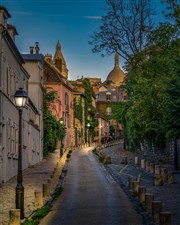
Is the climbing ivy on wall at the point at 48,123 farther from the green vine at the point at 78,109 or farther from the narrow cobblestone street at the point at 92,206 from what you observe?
the green vine at the point at 78,109

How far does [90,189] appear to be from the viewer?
2462cm

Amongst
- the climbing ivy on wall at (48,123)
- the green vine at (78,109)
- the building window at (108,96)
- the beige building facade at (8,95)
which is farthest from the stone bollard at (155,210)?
the building window at (108,96)

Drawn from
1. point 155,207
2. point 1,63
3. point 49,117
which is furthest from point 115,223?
point 49,117

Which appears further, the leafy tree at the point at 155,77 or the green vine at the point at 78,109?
the green vine at the point at 78,109

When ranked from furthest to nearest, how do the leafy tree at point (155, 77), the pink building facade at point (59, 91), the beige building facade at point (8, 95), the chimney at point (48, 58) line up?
the chimney at point (48, 58), the pink building facade at point (59, 91), the leafy tree at point (155, 77), the beige building facade at point (8, 95)

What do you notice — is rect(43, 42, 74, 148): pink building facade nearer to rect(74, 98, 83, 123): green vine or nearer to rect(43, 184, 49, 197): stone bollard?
rect(74, 98, 83, 123): green vine

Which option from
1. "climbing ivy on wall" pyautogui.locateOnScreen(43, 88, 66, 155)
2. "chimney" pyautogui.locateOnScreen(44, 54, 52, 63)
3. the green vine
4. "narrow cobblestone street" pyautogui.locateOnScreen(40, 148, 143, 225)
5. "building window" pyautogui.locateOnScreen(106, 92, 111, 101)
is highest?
"chimney" pyautogui.locateOnScreen(44, 54, 52, 63)

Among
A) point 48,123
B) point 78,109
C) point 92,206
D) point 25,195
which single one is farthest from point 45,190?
point 78,109

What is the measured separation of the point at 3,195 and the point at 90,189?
17.2ft

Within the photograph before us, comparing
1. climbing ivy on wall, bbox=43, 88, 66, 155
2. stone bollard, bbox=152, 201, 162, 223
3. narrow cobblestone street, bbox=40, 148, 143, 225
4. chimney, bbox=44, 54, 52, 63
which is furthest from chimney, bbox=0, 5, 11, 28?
chimney, bbox=44, 54, 52, 63

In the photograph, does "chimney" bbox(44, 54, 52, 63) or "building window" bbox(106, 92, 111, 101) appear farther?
"building window" bbox(106, 92, 111, 101)

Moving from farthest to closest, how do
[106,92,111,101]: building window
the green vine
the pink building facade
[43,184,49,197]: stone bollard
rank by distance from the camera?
[106,92,111,101]: building window
the green vine
the pink building facade
[43,184,49,197]: stone bollard

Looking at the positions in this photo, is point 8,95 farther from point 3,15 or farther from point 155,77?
point 155,77

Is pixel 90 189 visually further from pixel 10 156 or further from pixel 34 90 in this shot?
pixel 34 90
